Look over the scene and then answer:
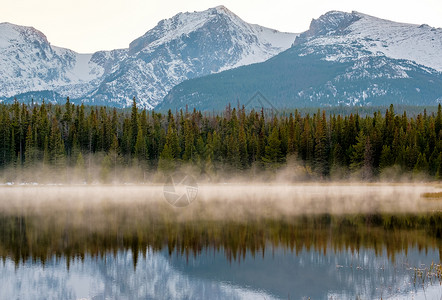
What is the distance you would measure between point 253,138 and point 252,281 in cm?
10142

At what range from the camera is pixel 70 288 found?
3127 centimetres

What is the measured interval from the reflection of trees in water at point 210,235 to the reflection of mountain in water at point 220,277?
158cm

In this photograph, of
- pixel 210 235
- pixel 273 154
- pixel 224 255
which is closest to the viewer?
pixel 224 255

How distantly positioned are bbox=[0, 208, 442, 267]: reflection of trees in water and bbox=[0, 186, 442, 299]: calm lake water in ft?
0.28

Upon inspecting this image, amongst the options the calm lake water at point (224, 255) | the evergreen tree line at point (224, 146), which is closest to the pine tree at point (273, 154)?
the evergreen tree line at point (224, 146)

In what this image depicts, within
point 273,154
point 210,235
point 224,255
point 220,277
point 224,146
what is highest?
point 224,146

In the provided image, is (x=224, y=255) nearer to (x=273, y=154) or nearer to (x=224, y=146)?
(x=273, y=154)

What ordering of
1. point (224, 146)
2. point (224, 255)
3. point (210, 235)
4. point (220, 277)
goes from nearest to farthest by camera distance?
point (220, 277) < point (224, 255) < point (210, 235) < point (224, 146)

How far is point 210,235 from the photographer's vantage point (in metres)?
46.3

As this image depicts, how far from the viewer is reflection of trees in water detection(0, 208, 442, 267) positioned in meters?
40.8

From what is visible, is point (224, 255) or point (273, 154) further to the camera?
point (273, 154)

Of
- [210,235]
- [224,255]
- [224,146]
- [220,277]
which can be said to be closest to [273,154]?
[224,146]

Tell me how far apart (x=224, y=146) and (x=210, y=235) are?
8728 cm

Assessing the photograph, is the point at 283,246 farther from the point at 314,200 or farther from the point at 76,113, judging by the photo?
the point at 76,113
